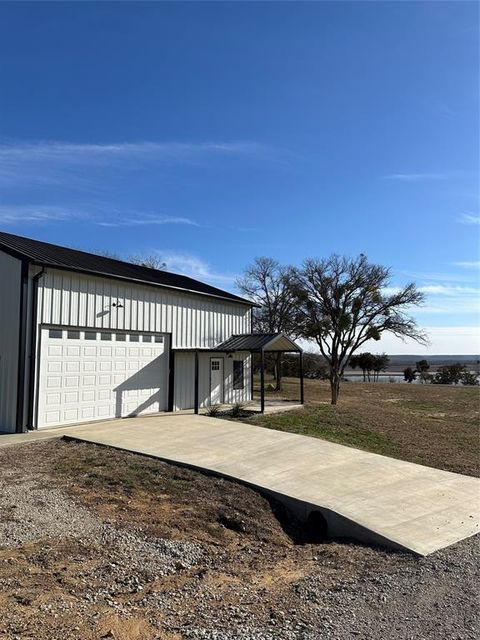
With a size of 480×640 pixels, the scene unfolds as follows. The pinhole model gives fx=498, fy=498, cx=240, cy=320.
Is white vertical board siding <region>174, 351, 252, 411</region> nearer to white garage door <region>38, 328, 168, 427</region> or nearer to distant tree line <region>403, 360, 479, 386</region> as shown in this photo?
white garage door <region>38, 328, 168, 427</region>

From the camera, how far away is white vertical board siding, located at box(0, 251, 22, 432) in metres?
11.7

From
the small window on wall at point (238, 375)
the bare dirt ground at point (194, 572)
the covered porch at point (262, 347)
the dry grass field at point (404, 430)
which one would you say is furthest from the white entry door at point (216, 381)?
the bare dirt ground at point (194, 572)

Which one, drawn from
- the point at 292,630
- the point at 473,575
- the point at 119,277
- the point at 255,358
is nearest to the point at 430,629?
the point at 292,630

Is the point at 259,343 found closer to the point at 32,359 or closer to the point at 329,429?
the point at 329,429

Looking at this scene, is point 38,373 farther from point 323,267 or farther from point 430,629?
point 323,267

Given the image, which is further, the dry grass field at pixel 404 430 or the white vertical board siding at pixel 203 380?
the white vertical board siding at pixel 203 380

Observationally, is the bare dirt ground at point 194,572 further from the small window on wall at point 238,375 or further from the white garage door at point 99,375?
the small window on wall at point 238,375

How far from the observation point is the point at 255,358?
3350cm

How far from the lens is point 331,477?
28.6 feet

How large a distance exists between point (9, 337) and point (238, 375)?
30.4 ft

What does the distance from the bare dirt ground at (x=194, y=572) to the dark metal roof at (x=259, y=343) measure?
9.04 meters

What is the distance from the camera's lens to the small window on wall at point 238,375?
1900cm

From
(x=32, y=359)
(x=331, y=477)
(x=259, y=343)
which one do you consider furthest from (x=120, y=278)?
(x=331, y=477)

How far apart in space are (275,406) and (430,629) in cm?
1388
